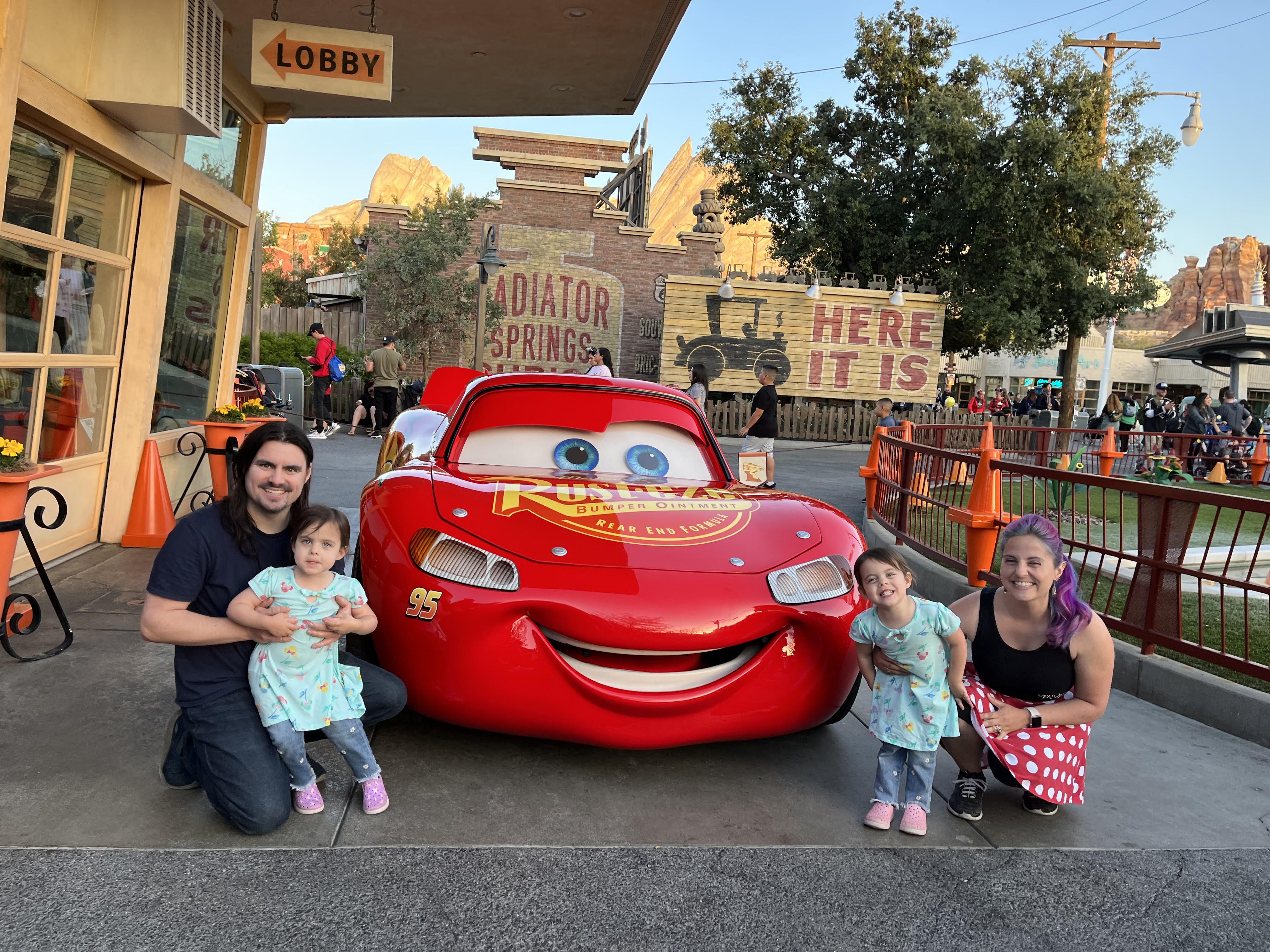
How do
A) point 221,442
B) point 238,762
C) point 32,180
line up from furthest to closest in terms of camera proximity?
1. point 221,442
2. point 32,180
3. point 238,762

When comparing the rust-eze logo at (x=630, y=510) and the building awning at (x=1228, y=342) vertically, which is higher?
the building awning at (x=1228, y=342)

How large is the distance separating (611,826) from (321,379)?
15229mm

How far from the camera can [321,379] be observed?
55.0ft

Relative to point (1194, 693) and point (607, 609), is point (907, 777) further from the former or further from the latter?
point (1194, 693)

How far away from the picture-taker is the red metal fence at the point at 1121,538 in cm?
476

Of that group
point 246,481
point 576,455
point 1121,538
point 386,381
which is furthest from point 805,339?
point 246,481

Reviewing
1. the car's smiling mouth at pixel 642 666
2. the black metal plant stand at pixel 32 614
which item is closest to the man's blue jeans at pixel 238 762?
the car's smiling mouth at pixel 642 666

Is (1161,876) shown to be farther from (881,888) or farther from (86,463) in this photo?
(86,463)

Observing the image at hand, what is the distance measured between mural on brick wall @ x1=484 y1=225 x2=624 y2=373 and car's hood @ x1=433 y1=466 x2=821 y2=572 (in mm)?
19866

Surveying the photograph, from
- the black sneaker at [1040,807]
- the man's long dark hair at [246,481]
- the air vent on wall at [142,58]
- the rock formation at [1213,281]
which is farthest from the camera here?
the rock formation at [1213,281]

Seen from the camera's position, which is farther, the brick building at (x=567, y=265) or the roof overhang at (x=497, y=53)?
the brick building at (x=567, y=265)

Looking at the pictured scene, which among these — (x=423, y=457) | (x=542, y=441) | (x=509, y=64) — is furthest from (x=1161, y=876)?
(x=509, y=64)

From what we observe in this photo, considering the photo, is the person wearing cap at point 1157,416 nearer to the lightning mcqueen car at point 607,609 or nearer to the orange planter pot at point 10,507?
the lightning mcqueen car at point 607,609

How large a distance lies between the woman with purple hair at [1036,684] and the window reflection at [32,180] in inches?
190
